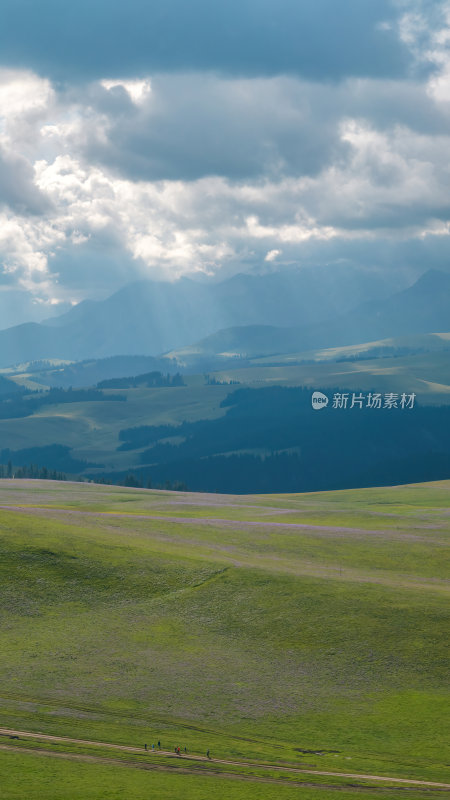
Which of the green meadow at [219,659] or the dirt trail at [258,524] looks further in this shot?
the dirt trail at [258,524]

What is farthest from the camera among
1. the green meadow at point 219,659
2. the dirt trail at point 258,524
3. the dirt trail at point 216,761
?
the dirt trail at point 258,524

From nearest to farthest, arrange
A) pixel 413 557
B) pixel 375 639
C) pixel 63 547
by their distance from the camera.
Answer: pixel 375 639, pixel 63 547, pixel 413 557

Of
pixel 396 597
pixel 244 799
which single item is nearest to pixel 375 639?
pixel 396 597

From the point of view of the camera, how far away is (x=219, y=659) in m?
57.5

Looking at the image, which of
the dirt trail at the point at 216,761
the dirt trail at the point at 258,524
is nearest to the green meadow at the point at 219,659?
the dirt trail at the point at 216,761

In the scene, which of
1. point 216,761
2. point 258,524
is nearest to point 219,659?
point 216,761

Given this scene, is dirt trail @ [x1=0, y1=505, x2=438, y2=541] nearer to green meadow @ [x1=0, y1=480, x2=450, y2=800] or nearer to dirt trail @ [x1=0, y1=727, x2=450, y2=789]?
green meadow @ [x1=0, y1=480, x2=450, y2=800]

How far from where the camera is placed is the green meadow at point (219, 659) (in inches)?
1618

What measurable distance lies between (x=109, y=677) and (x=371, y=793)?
21.7 m

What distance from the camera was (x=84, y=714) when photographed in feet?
156

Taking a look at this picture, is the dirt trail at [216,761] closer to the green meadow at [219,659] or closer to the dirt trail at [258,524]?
the green meadow at [219,659]

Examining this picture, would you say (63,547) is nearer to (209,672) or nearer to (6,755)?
(209,672)

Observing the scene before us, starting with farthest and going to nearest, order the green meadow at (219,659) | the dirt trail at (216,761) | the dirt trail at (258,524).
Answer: the dirt trail at (258,524)
the green meadow at (219,659)
the dirt trail at (216,761)

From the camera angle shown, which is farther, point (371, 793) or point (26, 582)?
point (26, 582)
